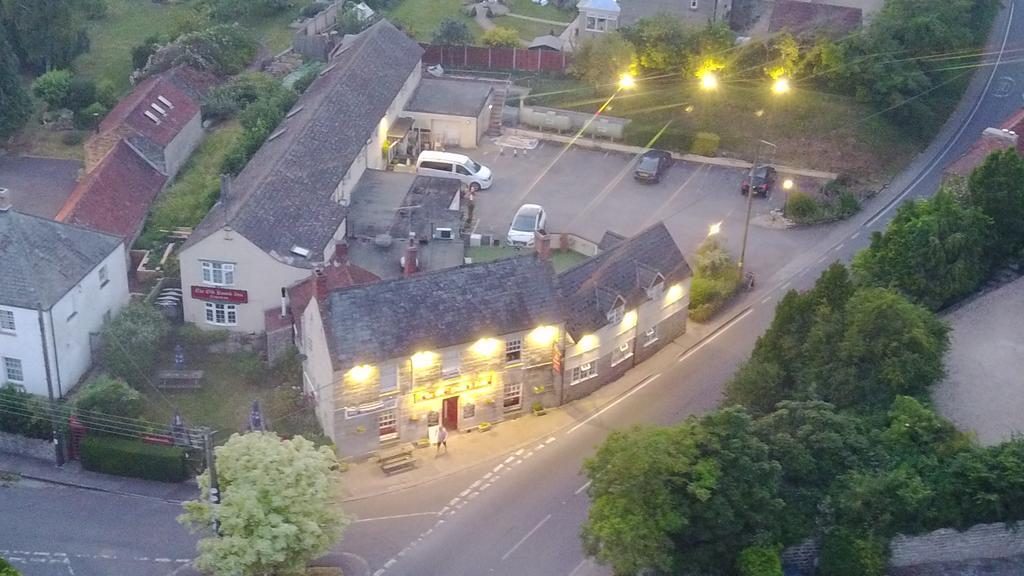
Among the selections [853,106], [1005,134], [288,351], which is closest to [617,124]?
[853,106]

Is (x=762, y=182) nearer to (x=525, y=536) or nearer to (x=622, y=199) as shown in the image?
(x=622, y=199)

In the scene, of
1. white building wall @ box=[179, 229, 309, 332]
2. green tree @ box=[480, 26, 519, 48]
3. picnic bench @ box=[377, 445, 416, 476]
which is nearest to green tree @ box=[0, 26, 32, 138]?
white building wall @ box=[179, 229, 309, 332]

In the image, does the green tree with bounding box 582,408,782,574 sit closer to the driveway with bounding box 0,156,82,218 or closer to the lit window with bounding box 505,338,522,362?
the lit window with bounding box 505,338,522,362

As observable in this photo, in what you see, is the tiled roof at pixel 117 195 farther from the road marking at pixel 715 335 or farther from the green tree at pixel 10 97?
the road marking at pixel 715 335

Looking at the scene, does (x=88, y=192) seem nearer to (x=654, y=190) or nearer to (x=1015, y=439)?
(x=654, y=190)

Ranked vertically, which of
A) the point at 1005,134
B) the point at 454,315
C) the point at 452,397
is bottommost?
the point at 452,397

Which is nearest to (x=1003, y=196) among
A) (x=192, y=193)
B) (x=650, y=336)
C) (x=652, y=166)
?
(x=650, y=336)

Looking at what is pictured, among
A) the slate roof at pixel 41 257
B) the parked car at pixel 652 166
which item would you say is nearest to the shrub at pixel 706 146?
the parked car at pixel 652 166

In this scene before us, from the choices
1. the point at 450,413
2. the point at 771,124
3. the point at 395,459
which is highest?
the point at 771,124
